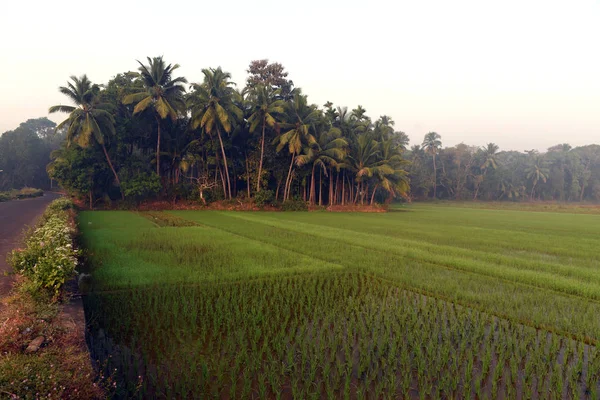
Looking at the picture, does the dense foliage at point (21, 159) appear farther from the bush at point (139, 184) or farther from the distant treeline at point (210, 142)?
the bush at point (139, 184)

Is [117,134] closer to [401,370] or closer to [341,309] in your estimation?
[341,309]

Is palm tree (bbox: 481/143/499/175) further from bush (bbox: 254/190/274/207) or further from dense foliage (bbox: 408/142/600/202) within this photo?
bush (bbox: 254/190/274/207)

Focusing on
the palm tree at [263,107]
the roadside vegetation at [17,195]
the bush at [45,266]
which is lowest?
the bush at [45,266]

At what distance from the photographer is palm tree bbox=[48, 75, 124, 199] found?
75.5ft

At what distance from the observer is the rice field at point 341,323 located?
3.93 metres

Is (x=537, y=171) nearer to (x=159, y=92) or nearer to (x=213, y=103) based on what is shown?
(x=213, y=103)

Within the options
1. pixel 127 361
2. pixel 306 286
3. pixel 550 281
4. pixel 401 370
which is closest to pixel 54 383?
pixel 127 361

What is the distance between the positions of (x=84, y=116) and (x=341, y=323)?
79.6 ft

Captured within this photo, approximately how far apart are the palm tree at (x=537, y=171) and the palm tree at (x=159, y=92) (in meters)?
64.9

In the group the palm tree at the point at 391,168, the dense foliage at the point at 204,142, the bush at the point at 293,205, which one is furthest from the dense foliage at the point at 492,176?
the bush at the point at 293,205

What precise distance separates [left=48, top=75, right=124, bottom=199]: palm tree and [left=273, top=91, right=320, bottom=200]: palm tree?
39.4 feet

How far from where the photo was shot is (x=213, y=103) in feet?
85.4

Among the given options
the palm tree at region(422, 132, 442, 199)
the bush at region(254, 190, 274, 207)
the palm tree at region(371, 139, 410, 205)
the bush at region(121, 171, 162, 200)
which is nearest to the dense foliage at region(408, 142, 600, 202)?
the palm tree at region(422, 132, 442, 199)

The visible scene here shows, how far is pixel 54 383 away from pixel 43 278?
9.91ft
